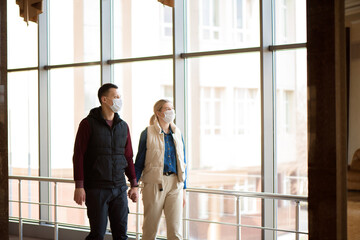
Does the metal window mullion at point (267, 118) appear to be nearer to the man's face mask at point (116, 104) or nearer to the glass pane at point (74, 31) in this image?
the man's face mask at point (116, 104)

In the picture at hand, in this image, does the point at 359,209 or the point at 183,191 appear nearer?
the point at 359,209

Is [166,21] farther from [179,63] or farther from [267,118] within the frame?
[267,118]

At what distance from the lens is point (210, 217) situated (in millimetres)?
6164

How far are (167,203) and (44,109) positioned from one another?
3.86 meters

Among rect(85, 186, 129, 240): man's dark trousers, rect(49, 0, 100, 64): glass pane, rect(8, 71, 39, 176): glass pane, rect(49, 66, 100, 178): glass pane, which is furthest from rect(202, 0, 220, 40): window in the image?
rect(8, 71, 39, 176): glass pane

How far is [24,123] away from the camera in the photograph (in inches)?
308

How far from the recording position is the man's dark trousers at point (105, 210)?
3.89 m

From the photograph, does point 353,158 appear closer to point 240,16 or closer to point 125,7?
point 240,16

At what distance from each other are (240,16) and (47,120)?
10.7ft

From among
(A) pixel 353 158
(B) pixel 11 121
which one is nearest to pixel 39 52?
(B) pixel 11 121

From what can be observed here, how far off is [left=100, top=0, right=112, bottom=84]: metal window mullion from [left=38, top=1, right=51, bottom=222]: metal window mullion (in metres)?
1.11

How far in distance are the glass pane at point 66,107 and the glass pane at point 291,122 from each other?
2660mm

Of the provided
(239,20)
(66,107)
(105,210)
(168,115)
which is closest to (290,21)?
(239,20)

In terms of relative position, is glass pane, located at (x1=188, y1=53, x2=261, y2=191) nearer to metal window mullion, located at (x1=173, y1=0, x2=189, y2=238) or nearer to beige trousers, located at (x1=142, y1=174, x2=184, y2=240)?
metal window mullion, located at (x1=173, y1=0, x2=189, y2=238)
